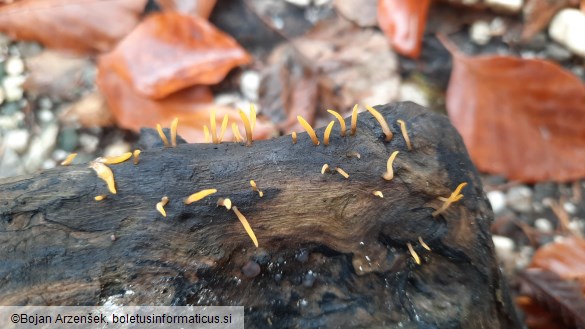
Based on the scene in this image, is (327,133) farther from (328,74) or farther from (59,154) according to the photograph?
(59,154)

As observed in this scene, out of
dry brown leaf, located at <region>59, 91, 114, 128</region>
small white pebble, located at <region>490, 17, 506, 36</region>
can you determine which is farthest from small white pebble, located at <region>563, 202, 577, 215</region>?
dry brown leaf, located at <region>59, 91, 114, 128</region>

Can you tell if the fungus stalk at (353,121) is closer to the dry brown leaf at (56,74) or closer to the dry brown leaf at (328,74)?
the dry brown leaf at (328,74)

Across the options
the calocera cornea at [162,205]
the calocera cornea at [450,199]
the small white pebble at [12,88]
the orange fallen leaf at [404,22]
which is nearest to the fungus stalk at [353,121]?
the calocera cornea at [450,199]

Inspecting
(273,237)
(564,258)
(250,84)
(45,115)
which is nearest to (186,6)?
(250,84)

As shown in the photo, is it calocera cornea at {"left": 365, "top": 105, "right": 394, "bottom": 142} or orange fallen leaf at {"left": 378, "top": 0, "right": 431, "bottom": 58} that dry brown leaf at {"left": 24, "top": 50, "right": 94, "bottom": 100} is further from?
calocera cornea at {"left": 365, "top": 105, "right": 394, "bottom": 142}

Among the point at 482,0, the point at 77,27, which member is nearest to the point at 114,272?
the point at 77,27

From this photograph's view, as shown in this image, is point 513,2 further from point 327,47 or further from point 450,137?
point 450,137

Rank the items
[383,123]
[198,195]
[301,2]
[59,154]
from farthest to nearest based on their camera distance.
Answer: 1. [301,2]
2. [59,154]
3. [383,123]
4. [198,195]
